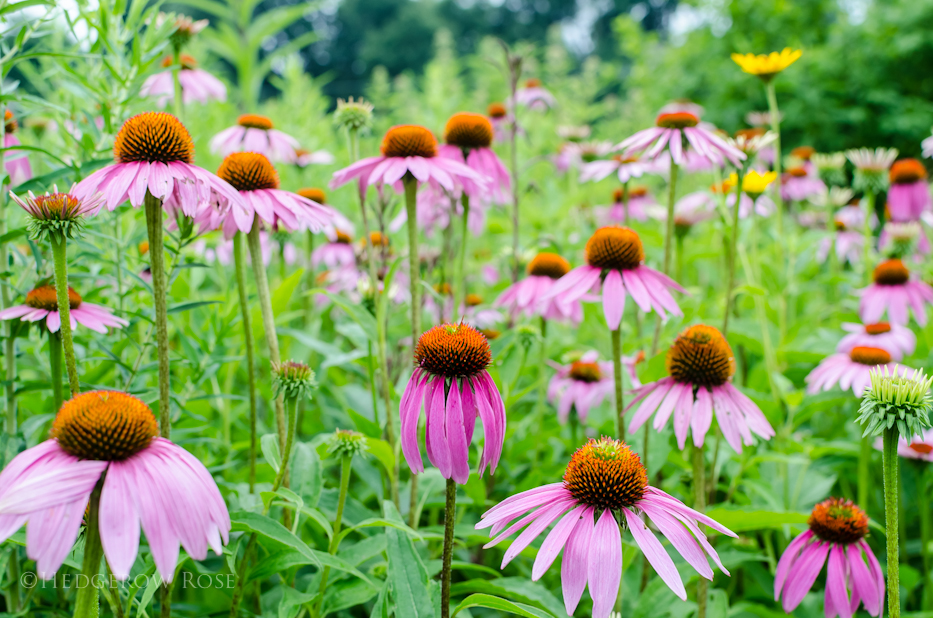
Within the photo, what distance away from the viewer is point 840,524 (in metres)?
1.14

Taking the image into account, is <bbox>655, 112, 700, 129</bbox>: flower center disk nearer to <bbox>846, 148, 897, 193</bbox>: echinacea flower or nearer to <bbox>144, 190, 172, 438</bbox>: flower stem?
<bbox>144, 190, 172, 438</bbox>: flower stem

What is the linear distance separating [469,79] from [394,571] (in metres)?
14.0

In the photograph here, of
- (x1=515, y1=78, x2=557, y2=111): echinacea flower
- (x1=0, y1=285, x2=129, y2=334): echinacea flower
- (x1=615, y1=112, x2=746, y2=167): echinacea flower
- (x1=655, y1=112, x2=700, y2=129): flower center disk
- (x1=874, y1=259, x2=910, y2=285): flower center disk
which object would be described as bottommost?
(x1=0, y1=285, x2=129, y2=334): echinacea flower

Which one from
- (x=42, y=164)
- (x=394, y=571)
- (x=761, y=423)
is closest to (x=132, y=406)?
(x=394, y=571)

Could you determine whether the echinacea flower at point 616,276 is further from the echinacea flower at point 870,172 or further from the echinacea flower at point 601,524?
the echinacea flower at point 870,172

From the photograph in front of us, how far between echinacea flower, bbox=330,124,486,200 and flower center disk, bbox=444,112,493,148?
0.38m

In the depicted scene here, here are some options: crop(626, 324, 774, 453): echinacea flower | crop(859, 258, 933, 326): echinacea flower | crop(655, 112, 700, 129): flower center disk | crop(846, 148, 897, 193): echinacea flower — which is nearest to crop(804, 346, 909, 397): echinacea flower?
crop(859, 258, 933, 326): echinacea flower

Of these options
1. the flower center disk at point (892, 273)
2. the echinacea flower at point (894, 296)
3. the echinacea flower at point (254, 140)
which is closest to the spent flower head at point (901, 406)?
the echinacea flower at point (894, 296)

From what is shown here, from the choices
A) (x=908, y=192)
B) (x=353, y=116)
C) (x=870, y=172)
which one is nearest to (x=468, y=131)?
(x=353, y=116)

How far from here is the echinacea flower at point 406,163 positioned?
1360 millimetres

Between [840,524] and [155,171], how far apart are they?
4.26 feet

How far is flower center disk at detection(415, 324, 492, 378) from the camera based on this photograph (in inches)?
34.9

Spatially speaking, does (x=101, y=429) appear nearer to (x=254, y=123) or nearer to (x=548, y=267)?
(x=548, y=267)

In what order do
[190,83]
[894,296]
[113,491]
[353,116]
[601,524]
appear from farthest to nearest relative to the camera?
[190,83]
[894,296]
[353,116]
[601,524]
[113,491]
